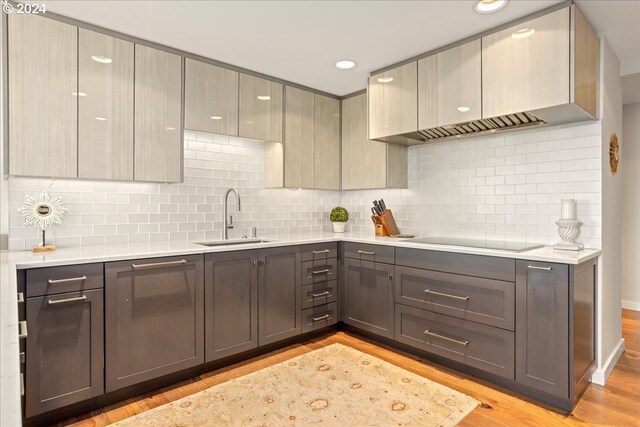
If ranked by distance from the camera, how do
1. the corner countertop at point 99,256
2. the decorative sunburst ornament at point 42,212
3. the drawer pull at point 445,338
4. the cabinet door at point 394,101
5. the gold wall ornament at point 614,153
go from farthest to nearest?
the cabinet door at point 394,101 → the gold wall ornament at point 614,153 → the drawer pull at point 445,338 → the decorative sunburst ornament at point 42,212 → the corner countertop at point 99,256

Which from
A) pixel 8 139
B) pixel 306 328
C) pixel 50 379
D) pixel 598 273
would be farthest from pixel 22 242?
pixel 598 273

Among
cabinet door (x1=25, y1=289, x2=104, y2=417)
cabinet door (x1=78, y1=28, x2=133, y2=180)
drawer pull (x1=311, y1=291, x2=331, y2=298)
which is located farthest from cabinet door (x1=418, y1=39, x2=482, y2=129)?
cabinet door (x1=25, y1=289, x2=104, y2=417)

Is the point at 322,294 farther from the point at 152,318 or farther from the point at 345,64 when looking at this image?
the point at 345,64

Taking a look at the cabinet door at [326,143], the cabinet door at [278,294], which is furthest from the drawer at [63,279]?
the cabinet door at [326,143]

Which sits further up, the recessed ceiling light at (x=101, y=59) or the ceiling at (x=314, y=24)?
the ceiling at (x=314, y=24)

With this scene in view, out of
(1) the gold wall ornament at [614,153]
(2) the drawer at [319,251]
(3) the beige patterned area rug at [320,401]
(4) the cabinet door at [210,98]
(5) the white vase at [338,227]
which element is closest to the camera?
(3) the beige patterned area rug at [320,401]

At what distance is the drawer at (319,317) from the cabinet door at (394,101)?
5.29 ft

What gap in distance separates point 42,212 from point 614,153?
4.06m

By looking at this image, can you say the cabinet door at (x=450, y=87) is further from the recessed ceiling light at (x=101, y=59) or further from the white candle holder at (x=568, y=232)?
the recessed ceiling light at (x=101, y=59)

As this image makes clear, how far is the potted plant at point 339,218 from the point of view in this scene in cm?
397

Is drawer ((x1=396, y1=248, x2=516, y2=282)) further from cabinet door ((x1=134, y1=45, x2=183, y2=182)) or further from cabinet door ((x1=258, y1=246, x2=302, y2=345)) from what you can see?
cabinet door ((x1=134, y1=45, x2=183, y2=182))

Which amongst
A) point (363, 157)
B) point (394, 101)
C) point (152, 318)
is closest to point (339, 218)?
point (363, 157)

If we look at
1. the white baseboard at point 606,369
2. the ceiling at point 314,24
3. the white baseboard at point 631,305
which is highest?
the ceiling at point 314,24

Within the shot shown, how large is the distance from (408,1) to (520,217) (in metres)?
1.82
